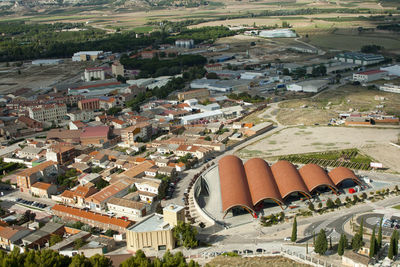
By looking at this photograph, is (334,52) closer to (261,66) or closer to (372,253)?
(261,66)

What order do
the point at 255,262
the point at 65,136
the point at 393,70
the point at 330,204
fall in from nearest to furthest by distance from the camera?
the point at 255,262, the point at 330,204, the point at 65,136, the point at 393,70

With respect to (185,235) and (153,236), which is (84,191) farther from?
(185,235)

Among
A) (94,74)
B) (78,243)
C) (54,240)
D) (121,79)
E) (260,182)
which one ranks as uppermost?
(94,74)

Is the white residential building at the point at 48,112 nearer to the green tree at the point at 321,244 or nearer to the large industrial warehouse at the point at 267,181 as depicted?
the large industrial warehouse at the point at 267,181

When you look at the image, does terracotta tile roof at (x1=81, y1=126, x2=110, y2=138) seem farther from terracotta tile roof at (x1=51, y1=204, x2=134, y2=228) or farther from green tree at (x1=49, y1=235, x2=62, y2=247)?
green tree at (x1=49, y1=235, x2=62, y2=247)

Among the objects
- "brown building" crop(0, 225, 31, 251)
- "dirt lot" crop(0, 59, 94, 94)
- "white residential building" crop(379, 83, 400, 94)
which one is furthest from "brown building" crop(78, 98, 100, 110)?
"white residential building" crop(379, 83, 400, 94)

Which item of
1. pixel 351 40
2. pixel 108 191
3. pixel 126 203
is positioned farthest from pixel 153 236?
pixel 351 40

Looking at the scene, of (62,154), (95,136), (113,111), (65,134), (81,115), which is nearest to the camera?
(62,154)

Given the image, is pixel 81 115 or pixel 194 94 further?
pixel 194 94
